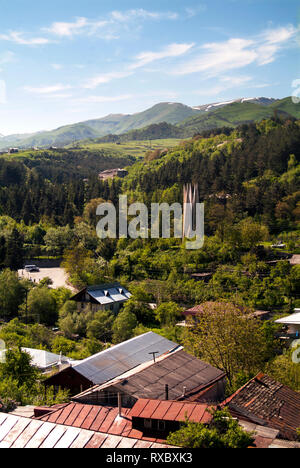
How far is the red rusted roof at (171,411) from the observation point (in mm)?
9297

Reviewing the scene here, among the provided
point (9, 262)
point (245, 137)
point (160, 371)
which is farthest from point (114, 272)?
point (245, 137)

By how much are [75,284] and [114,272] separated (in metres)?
3.99

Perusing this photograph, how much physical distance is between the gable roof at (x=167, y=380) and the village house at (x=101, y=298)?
17.3 m

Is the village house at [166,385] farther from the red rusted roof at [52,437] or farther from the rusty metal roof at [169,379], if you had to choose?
the red rusted roof at [52,437]

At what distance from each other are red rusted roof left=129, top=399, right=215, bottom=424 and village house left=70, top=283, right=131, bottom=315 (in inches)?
864

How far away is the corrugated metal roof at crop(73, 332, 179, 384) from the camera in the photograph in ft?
48.9

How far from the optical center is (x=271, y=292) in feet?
106

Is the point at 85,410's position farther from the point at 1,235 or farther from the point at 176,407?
the point at 1,235

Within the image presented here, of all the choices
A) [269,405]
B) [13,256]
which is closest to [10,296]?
[13,256]

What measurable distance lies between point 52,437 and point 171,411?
10.2ft

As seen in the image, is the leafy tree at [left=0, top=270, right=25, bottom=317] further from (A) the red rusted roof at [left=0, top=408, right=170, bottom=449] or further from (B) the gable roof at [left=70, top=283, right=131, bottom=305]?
(A) the red rusted roof at [left=0, top=408, right=170, bottom=449]

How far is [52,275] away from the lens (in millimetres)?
44000

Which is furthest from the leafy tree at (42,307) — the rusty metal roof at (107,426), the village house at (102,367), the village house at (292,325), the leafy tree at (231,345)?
the rusty metal roof at (107,426)

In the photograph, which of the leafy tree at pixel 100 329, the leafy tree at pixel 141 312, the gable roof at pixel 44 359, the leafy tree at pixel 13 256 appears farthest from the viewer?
the leafy tree at pixel 13 256
